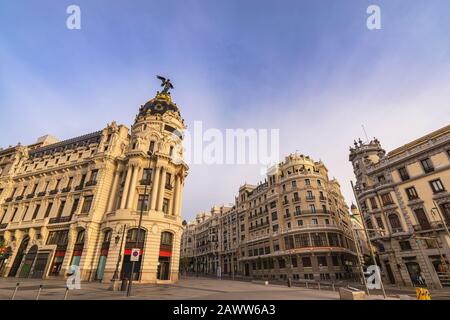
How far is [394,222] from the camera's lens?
96.0ft

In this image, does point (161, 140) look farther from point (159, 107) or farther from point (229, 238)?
point (229, 238)

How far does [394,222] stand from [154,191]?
32881mm

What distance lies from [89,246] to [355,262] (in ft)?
171

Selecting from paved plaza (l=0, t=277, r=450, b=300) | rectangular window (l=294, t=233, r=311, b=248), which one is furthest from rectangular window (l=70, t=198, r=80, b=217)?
rectangular window (l=294, t=233, r=311, b=248)

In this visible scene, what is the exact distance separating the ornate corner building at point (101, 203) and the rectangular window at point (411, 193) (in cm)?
3081

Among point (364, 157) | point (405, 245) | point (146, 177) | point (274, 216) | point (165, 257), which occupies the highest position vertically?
point (364, 157)

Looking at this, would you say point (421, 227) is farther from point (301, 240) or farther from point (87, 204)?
point (87, 204)

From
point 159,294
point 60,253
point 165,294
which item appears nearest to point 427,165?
point 165,294

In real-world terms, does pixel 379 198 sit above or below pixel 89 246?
above

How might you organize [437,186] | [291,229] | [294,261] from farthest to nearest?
[291,229] < [294,261] < [437,186]

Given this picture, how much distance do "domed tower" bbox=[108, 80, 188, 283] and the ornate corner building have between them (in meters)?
0.12

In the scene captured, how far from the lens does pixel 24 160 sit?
38125mm

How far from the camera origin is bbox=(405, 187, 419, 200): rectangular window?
27.7m
